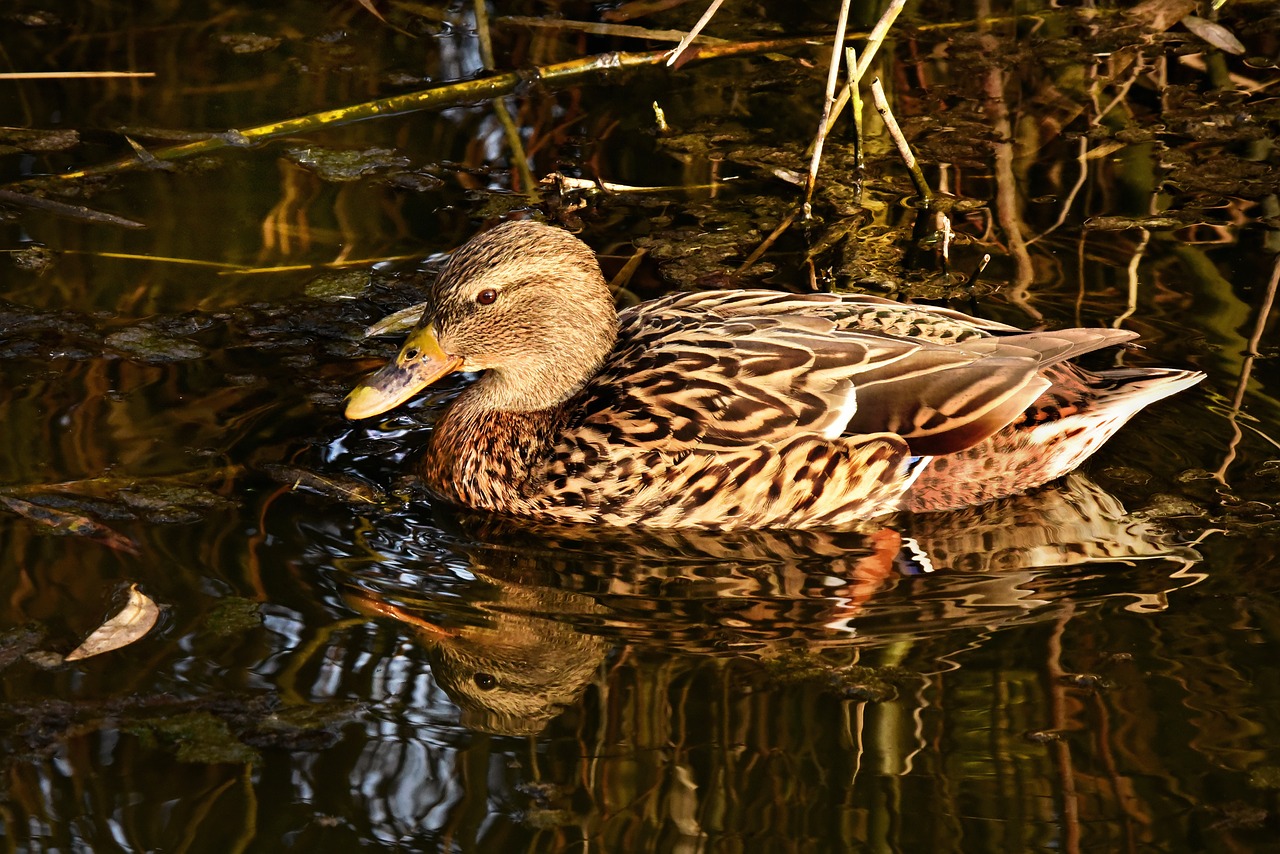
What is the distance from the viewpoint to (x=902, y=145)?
730 cm

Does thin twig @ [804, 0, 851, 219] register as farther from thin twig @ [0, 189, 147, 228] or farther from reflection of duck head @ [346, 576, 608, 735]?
thin twig @ [0, 189, 147, 228]

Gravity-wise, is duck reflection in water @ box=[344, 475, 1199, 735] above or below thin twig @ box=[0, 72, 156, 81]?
below

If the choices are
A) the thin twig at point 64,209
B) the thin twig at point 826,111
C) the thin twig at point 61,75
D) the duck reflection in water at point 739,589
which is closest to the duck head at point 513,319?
the duck reflection in water at point 739,589

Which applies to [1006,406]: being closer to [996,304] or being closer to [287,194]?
[996,304]

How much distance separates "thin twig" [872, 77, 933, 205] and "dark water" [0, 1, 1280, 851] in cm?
20

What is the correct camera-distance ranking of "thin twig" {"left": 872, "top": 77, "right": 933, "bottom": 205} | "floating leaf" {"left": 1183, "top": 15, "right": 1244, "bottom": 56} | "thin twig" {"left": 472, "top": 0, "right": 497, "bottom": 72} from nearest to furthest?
"thin twig" {"left": 872, "top": 77, "right": 933, "bottom": 205} → "thin twig" {"left": 472, "top": 0, "right": 497, "bottom": 72} → "floating leaf" {"left": 1183, "top": 15, "right": 1244, "bottom": 56}

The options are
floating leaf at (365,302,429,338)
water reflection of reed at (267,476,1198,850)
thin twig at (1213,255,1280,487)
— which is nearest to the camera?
water reflection of reed at (267,476,1198,850)

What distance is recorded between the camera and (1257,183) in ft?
25.3

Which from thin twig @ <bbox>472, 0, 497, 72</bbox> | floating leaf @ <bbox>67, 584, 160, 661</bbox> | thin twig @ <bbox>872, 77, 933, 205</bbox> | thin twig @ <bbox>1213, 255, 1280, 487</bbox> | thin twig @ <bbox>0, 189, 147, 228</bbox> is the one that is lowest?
floating leaf @ <bbox>67, 584, 160, 661</bbox>

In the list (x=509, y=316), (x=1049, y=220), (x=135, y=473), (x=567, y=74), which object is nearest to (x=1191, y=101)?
(x=1049, y=220)

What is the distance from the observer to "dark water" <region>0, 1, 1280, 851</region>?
4312 mm

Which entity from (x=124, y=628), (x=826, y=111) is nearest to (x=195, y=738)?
(x=124, y=628)

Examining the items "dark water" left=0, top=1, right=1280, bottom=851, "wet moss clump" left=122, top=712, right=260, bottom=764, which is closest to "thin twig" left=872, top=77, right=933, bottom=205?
"dark water" left=0, top=1, right=1280, bottom=851

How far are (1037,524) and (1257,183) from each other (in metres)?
2.97
